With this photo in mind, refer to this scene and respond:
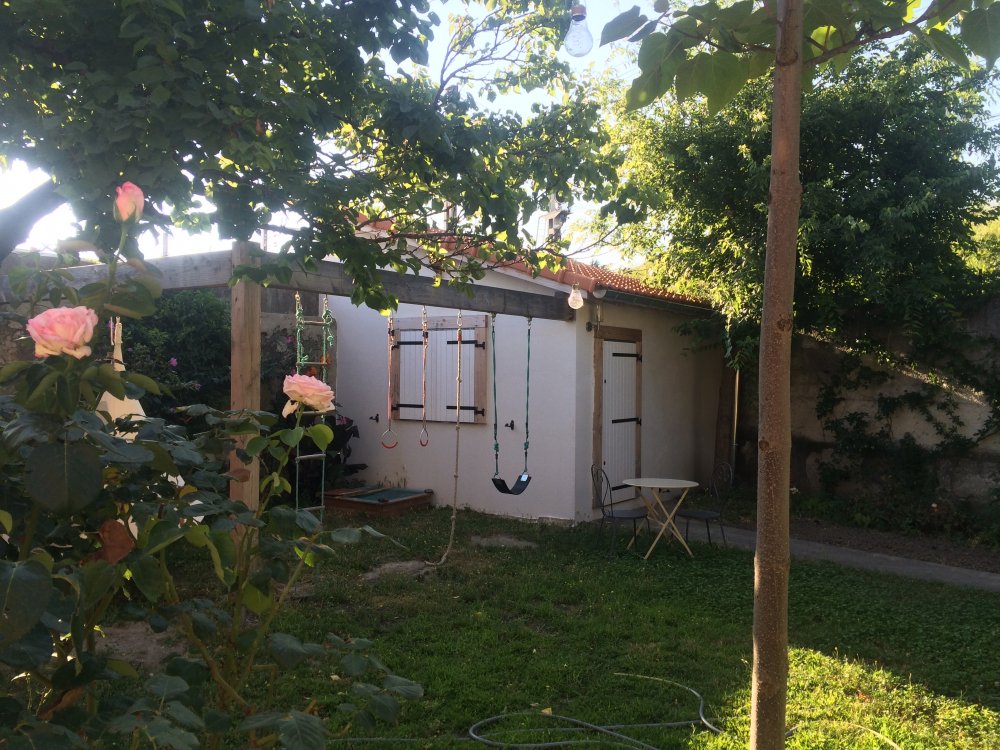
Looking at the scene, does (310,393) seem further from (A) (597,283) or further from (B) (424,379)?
(A) (597,283)

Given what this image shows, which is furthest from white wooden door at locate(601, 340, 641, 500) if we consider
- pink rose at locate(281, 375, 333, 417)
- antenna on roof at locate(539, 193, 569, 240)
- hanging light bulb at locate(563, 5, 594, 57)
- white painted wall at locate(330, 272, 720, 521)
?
pink rose at locate(281, 375, 333, 417)

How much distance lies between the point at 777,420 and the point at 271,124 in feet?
9.11

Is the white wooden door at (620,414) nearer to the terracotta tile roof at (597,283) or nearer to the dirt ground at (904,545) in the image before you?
the terracotta tile roof at (597,283)

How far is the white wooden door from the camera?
911 centimetres

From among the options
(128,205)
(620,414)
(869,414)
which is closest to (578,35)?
(128,205)

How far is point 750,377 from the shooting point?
34.7ft

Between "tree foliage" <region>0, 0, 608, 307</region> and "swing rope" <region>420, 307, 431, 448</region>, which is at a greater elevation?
"tree foliage" <region>0, 0, 608, 307</region>

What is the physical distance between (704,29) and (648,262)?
8.22m

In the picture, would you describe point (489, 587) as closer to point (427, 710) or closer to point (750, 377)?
point (427, 710)

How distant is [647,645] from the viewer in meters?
4.77

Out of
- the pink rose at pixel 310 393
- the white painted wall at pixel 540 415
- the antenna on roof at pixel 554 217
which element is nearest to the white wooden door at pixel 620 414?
the white painted wall at pixel 540 415

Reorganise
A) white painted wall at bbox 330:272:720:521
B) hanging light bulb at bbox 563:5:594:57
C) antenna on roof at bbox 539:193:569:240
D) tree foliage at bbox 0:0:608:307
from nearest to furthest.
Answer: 1. tree foliage at bbox 0:0:608:307
2. hanging light bulb at bbox 563:5:594:57
3. antenna on roof at bbox 539:193:569:240
4. white painted wall at bbox 330:272:720:521

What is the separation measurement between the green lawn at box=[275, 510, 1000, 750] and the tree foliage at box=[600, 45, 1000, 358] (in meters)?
3.04

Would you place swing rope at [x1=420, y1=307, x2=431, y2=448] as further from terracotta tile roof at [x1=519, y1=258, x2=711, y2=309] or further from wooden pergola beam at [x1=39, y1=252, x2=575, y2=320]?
terracotta tile roof at [x1=519, y1=258, x2=711, y2=309]
